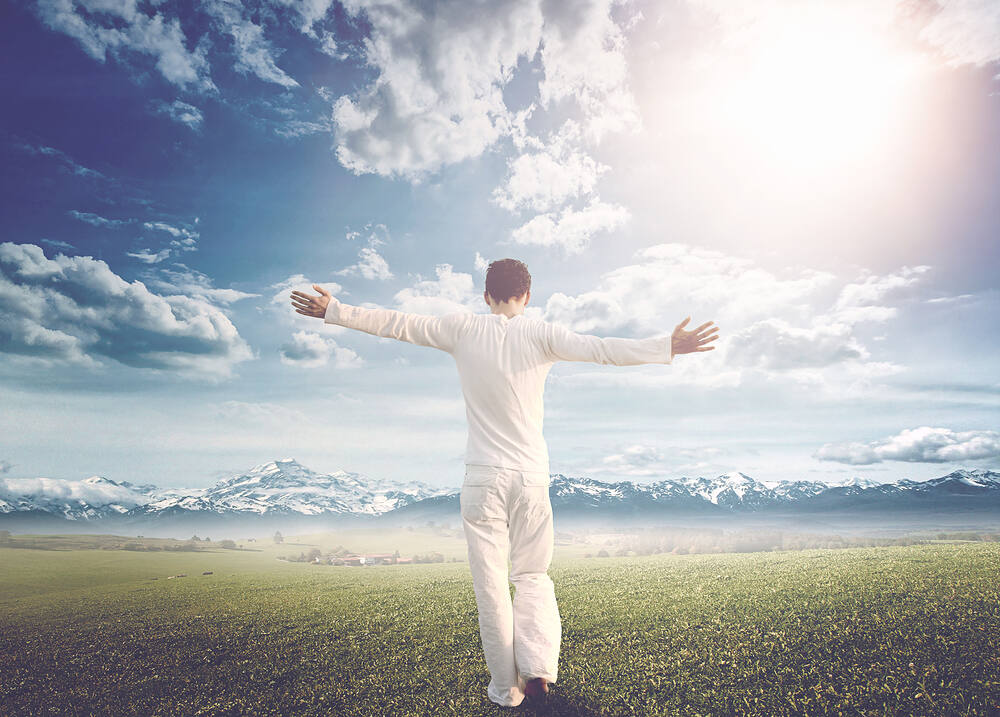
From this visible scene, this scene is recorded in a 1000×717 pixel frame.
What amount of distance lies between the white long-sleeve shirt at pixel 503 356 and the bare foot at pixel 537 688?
5.16 ft

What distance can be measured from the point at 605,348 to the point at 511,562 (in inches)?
75.1

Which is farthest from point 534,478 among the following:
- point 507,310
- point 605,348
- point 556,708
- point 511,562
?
point 556,708

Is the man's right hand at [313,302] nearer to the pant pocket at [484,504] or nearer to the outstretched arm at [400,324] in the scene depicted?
the outstretched arm at [400,324]

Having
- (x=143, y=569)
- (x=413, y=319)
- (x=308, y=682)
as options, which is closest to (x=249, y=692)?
(x=308, y=682)

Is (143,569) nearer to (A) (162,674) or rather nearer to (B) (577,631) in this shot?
(A) (162,674)

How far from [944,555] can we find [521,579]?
7704 mm

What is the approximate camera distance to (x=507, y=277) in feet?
A: 16.1

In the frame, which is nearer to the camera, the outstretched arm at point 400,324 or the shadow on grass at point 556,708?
the shadow on grass at point 556,708

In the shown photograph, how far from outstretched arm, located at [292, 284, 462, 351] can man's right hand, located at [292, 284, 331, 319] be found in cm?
7

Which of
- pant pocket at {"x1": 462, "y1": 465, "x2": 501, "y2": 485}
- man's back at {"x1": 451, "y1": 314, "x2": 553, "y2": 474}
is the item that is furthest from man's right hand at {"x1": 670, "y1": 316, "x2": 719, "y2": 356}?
pant pocket at {"x1": 462, "y1": 465, "x2": 501, "y2": 485}

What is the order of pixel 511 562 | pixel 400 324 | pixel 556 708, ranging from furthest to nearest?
pixel 400 324
pixel 511 562
pixel 556 708

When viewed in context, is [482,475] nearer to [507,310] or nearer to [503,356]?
[503,356]

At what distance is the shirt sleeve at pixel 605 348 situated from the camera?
439 cm

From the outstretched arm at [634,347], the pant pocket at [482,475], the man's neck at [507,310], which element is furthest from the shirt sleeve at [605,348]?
the pant pocket at [482,475]
